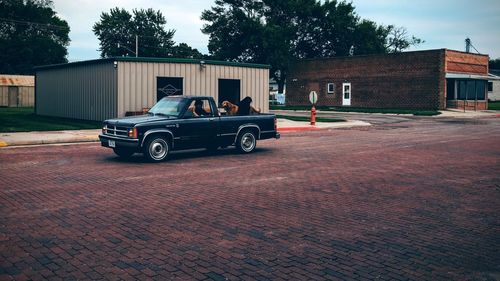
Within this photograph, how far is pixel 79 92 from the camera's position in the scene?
2661 centimetres

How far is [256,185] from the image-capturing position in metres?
9.54

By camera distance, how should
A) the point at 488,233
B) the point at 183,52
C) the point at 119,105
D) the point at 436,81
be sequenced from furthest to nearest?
the point at 183,52 → the point at 436,81 → the point at 119,105 → the point at 488,233

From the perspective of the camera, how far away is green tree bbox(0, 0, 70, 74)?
75.8 metres

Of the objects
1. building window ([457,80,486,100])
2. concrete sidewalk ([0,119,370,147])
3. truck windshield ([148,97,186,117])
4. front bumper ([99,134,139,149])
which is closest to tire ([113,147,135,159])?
front bumper ([99,134,139,149])

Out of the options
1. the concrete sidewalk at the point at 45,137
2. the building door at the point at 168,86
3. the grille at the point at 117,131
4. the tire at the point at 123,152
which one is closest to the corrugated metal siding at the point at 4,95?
the building door at the point at 168,86

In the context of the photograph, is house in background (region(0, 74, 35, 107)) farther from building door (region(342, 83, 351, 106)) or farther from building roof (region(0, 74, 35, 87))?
building door (region(342, 83, 351, 106))

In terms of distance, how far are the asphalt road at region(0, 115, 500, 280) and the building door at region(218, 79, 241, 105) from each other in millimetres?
14793

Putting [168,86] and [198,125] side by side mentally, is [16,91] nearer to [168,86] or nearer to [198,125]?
[168,86]

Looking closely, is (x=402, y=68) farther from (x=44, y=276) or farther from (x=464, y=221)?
(x=44, y=276)

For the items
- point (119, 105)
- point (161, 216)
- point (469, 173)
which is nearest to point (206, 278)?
point (161, 216)

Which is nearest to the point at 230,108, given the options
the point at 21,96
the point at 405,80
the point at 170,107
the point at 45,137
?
the point at 170,107

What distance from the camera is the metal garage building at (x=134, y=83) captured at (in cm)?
2323

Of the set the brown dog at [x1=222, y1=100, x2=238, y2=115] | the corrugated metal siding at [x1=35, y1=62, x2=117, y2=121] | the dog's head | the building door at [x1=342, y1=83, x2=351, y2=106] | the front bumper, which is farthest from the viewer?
the building door at [x1=342, y1=83, x2=351, y2=106]

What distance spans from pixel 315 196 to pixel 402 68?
4083cm
